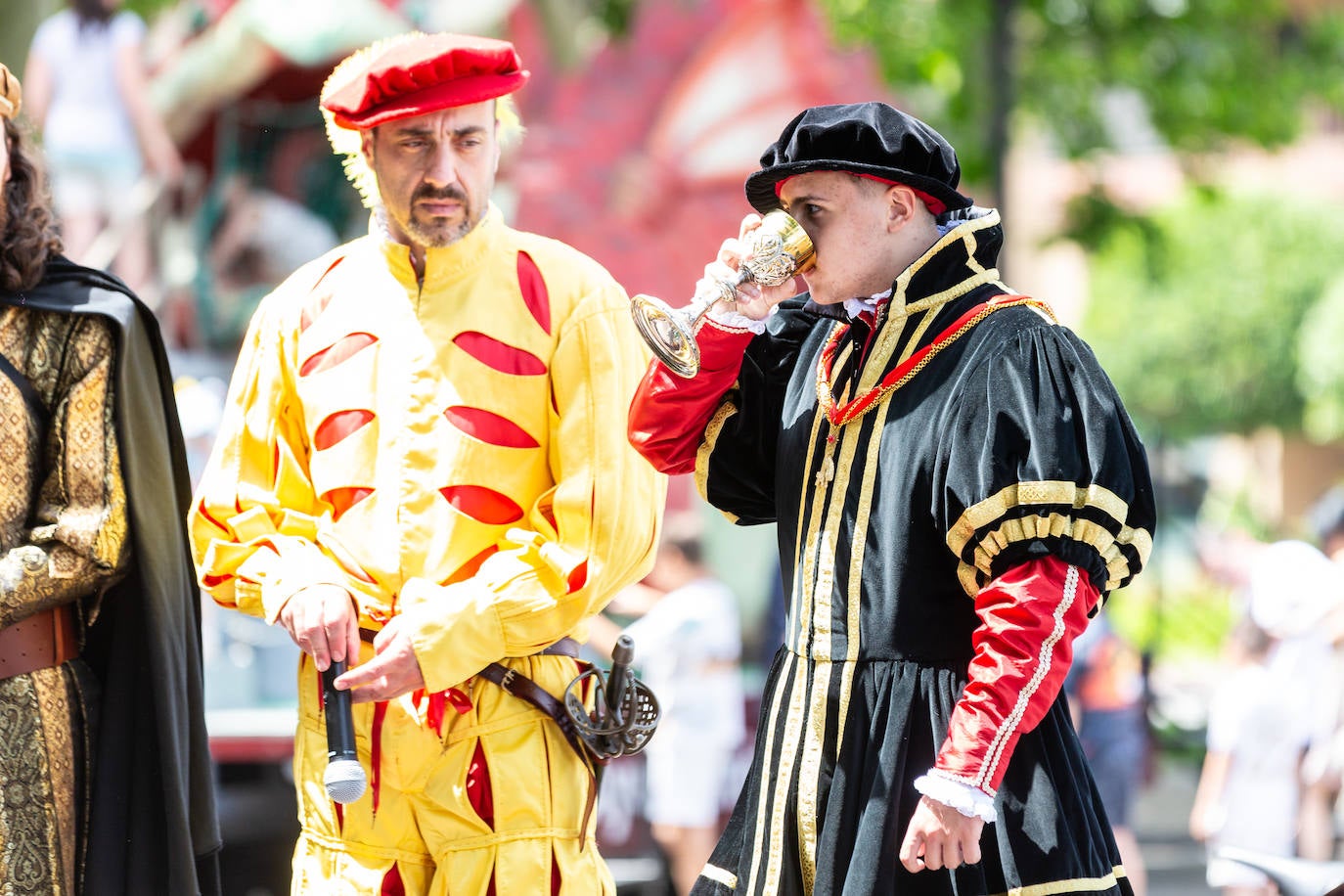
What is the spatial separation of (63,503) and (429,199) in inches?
37.5

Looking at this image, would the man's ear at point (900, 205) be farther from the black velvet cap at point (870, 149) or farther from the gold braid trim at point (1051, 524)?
the gold braid trim at point (1051, 524)

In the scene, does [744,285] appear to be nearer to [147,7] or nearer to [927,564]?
[927,564]

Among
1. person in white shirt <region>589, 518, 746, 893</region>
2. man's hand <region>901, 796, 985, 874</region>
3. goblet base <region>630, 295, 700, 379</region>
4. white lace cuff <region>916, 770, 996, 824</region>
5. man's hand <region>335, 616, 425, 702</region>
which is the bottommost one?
person in white shirt <region>589, 518, 746, 893</region>

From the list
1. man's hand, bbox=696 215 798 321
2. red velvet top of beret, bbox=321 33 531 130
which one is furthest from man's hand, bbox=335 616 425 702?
red velvet top of beret, bbox=321 33 531 130

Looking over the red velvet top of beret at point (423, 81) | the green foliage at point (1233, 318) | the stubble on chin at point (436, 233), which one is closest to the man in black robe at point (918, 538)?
the stubble on chin at point (436, 233)

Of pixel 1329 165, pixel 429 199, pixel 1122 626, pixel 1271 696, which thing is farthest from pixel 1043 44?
pixel 1329 165

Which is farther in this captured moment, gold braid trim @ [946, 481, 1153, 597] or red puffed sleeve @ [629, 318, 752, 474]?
red puffed sleeve @ [629, 318, 752, 474]

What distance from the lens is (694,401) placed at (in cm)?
307

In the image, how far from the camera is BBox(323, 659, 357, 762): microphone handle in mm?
3111

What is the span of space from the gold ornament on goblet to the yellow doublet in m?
0.48

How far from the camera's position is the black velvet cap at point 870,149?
2.80m

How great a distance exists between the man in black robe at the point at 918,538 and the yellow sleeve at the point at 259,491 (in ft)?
2.65

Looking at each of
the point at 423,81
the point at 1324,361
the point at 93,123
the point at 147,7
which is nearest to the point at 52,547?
the point at 423,81

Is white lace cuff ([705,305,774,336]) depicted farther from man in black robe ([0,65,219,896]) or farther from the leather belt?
the leather belt
